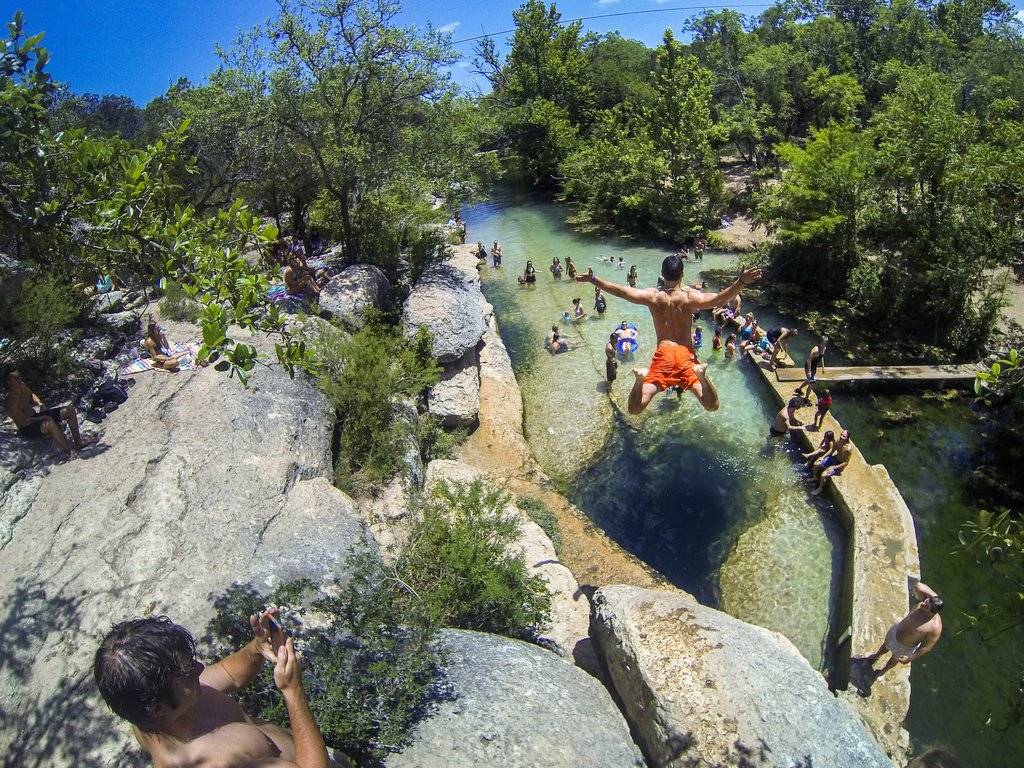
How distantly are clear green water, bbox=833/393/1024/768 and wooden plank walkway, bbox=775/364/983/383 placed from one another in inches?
20.3

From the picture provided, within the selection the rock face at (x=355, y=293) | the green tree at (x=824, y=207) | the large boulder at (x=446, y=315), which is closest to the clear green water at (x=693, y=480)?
the large boulder at (x=446, y=315)

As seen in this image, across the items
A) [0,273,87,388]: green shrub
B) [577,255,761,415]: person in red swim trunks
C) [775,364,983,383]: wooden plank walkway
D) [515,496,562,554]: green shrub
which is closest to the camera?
[577,255,761,415]: person in red swim trunks

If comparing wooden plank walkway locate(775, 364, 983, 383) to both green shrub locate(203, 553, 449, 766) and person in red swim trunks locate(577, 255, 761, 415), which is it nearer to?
person in red swim trunks locate(577, 255, 761, 415)

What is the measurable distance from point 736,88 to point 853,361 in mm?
28664

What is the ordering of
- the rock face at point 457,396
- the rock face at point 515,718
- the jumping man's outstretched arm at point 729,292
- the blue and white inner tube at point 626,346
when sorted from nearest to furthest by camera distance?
the rock face at point 515,718 < the jumping man's outstretched arm at point 729,292 < the rock face at point 457,396 < the blue and white inner tube at point 626,346

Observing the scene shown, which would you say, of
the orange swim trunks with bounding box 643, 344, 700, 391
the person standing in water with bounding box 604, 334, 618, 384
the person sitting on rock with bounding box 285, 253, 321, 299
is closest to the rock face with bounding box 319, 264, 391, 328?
the person sitting on rock with bounding box 285, 253, 321, 299

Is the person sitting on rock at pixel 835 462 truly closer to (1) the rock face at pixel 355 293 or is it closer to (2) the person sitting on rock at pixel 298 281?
(1) the rock face at pixel 355 293

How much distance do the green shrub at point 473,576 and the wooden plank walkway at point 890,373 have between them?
33.6 ft

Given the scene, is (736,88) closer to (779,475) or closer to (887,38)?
(887,38)

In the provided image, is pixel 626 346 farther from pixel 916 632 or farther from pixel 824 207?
pixel 916 632

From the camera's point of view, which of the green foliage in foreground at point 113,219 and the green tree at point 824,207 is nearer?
the green foliage in foreground at point 113,219

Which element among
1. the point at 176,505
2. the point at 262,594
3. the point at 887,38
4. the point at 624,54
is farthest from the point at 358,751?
the point at 624,54

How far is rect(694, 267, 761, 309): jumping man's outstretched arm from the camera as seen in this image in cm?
638

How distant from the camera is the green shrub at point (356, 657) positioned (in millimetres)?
5582
